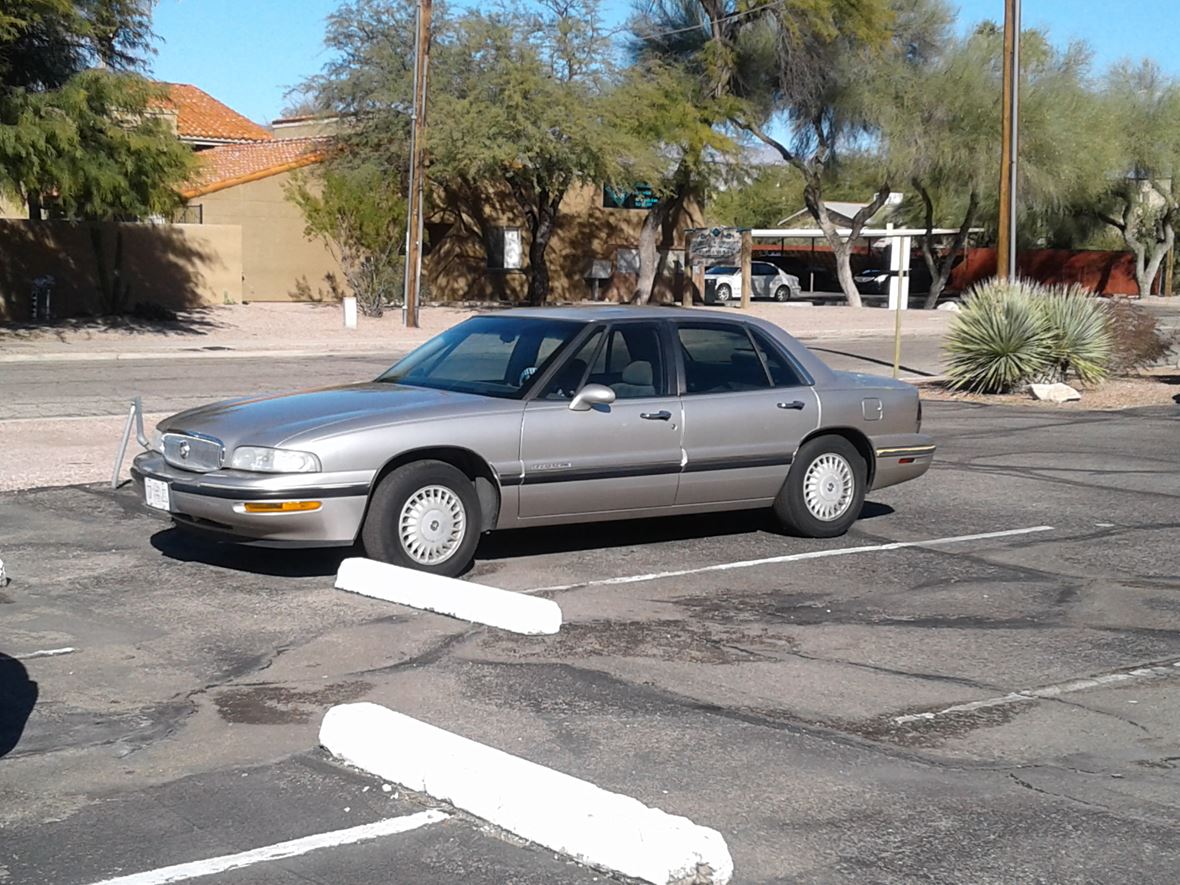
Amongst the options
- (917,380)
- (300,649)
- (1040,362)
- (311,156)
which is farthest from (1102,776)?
(311,156)

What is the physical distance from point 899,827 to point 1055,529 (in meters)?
6.37

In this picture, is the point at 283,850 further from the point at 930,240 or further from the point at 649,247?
the point at 930,240

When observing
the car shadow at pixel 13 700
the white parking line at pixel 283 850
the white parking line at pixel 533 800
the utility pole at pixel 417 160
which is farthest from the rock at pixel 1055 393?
the white parking line at pixel 283 850

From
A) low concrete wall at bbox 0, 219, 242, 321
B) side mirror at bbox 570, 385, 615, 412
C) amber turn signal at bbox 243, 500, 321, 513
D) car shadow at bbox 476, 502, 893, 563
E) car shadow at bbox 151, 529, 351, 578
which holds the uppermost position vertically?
low concrete wall at bbox 0, 219, 242, 321

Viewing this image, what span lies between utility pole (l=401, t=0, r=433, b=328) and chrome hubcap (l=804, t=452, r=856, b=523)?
2444 cm

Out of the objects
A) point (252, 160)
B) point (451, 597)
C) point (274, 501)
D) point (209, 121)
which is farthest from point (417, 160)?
point (451, 597)

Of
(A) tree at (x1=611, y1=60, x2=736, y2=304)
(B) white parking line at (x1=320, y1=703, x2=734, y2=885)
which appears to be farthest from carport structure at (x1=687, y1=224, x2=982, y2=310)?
(B) white parking line at (x1=320, y1=703, x2=734, y2=885)

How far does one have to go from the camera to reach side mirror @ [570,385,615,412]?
29.7 feet

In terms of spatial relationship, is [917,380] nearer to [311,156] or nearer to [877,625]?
[877,625]

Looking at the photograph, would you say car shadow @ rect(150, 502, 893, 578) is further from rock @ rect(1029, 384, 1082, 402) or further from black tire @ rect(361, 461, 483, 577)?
rock @ rect(1029, 384, 1082, 402)

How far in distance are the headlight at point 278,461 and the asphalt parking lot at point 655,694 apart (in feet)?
2.38

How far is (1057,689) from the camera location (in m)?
6.83

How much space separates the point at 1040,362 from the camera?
2166 centimetres

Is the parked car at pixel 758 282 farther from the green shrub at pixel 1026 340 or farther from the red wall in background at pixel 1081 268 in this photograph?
the green shrub at pixel 1026 340
